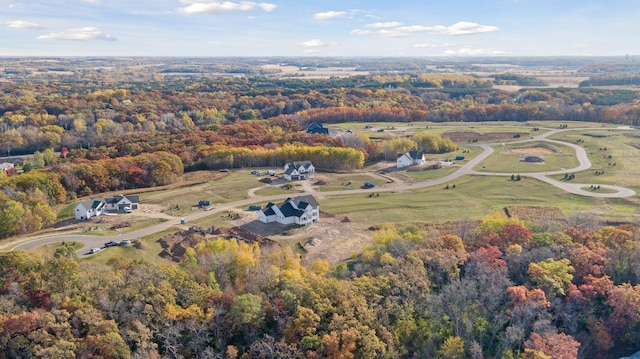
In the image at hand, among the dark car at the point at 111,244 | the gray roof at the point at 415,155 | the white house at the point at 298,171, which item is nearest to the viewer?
the dark car at the point at 111,244

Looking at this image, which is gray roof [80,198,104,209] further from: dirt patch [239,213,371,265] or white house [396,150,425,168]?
white house [396,150,425,168]

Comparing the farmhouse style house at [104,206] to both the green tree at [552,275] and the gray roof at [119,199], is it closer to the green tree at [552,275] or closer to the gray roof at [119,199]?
the gray roof at [119,199]

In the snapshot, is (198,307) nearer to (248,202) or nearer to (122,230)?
(122,230)

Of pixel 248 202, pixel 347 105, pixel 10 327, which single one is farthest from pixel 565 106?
pixel 10 327

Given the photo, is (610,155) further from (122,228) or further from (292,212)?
(122,228)

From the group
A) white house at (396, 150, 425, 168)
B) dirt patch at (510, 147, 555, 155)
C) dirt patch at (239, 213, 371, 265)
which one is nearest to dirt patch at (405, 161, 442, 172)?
white house at (396, 150, 425, 168)

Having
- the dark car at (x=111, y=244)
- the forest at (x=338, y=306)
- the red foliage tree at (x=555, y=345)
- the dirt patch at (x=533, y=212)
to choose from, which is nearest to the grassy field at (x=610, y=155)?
the dirt patch at (x=533, y=212)

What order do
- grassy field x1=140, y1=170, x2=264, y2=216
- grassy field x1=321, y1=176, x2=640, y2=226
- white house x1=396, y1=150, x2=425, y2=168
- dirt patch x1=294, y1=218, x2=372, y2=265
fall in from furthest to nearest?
white house x1=396, y1=150, x2=425, y2=168
grassy field x1=140, y1=170, x2=264, y2=216
grassy field x1=321, y1=176, x2=640, y2=226
dirt patch x1=294, y1=218, x2=372, y2=265
